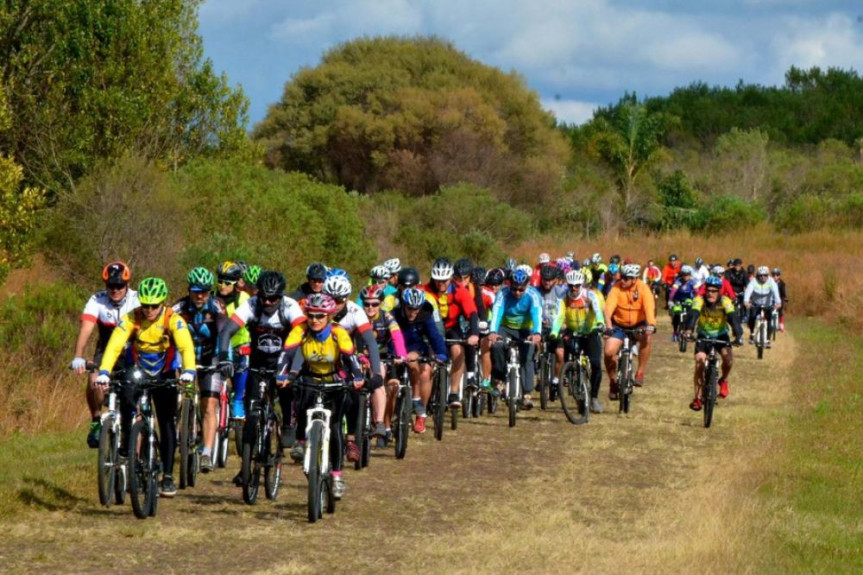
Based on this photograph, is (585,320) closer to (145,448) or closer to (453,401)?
(453,401)

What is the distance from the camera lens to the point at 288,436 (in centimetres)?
1235

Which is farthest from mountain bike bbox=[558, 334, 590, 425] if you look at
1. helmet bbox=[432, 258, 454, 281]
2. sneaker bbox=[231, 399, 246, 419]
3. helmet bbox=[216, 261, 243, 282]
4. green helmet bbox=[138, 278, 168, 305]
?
green helmet bbox=[138, 278, 168, 305]

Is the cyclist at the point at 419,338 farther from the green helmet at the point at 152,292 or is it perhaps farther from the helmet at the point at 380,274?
the green helmet at the point at 152,292

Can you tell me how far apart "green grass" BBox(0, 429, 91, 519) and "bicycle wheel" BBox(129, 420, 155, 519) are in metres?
0.87

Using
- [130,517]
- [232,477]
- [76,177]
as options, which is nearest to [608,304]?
[232,477]

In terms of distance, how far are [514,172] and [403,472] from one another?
Result: 5343 cm

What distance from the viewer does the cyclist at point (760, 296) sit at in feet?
111

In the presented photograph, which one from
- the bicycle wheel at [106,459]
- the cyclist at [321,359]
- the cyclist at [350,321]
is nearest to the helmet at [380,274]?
the cyclist at [350,321]

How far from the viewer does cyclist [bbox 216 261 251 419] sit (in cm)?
1413

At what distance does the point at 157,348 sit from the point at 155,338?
0.09 metres

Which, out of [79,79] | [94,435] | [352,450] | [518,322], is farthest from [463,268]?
[79,79]

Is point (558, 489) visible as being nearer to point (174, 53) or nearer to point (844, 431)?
point (844, 431)

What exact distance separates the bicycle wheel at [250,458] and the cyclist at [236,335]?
181cm

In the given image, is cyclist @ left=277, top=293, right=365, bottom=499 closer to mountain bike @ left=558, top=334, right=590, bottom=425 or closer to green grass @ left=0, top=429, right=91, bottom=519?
green grass @ left=0, top=429, right=91, bottom=519
